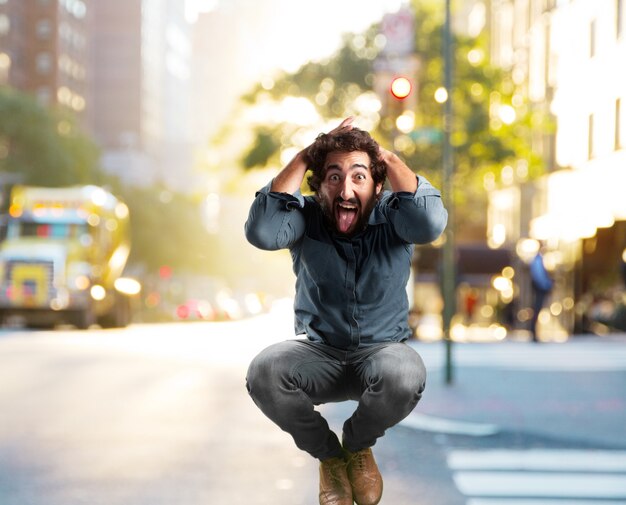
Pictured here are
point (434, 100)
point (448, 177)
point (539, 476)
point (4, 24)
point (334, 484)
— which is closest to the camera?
point (334, 484)

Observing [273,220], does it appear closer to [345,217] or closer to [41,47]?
[345,217]

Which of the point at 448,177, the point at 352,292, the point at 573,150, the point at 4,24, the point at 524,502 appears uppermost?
the point at 4,24

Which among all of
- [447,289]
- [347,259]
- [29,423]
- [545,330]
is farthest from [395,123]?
[545,330]

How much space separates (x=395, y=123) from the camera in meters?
14.7

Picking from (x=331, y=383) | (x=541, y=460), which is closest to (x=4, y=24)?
(x=541, y=460)

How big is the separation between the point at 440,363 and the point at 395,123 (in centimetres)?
540

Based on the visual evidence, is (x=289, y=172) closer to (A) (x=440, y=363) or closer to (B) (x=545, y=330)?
(A) (x=440, y=363)

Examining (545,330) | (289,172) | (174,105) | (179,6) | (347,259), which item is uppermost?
(179,6)

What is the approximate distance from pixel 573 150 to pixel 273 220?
39384 millimetres

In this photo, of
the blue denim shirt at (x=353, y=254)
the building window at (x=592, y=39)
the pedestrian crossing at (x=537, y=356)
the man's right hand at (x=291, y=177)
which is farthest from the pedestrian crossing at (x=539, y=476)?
the building window at (x=592, y=39)

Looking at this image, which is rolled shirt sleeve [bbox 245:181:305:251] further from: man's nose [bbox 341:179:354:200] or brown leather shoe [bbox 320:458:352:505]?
→ brown leather shoe [bbox 320:458:352:505]

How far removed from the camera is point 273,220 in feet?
14.3

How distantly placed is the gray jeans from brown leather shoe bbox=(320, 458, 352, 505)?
8.5 inches

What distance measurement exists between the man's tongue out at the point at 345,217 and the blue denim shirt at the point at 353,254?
0.26 feet
